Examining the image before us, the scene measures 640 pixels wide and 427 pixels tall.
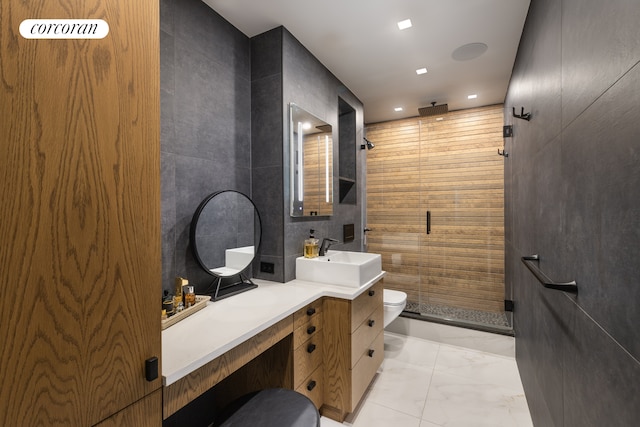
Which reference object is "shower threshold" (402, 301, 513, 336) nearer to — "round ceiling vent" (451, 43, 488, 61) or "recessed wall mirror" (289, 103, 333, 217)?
"recessed wall mirror" (289, 103, 333, 217)

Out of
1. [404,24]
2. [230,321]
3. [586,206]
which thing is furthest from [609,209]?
[404,24]

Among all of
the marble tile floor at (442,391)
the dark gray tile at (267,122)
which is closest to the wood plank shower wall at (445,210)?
the marble tile floor at (442,391)

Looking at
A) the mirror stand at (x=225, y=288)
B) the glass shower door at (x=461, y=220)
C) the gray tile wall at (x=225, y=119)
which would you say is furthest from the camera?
the glass shower door at (x=461, y=220)

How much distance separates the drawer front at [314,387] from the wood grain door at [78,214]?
0.99 metres

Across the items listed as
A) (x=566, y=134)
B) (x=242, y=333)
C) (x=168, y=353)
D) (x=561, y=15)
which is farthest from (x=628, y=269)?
(x=168, y=353)

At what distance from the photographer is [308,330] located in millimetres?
1598

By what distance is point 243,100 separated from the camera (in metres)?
2.03

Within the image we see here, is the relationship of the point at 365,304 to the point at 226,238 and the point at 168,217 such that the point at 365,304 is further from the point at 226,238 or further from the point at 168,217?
the point at 168,217

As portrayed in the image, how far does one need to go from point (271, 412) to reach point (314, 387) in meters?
0.64

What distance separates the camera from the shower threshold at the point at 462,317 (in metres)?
2.74

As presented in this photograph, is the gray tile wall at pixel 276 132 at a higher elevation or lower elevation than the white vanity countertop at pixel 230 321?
higher

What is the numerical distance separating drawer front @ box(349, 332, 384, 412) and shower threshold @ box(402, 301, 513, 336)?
93 centimetres

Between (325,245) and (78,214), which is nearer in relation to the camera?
(78,214)

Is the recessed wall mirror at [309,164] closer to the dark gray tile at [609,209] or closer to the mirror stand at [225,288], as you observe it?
the mirror stand at [225,288]
